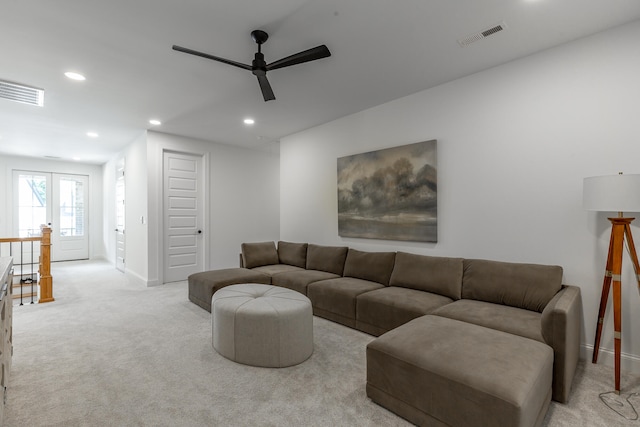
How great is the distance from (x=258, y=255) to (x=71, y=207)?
6730mm

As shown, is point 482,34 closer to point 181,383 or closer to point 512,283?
point 512,283

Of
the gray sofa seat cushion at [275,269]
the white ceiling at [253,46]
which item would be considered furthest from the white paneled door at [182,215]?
the gray sofa seat cushion at [275,269]

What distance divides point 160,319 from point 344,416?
2.61 metres

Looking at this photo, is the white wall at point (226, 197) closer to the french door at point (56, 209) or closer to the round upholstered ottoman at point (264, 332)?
the round upholstered ottoman at point (264, 332)

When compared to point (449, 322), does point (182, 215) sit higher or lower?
higher

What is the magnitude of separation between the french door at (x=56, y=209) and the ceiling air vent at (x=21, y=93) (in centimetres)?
516

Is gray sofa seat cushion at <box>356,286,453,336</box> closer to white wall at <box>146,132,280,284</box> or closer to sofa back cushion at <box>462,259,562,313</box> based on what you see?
sofa back cushion at <box>462,259,562,313</box>

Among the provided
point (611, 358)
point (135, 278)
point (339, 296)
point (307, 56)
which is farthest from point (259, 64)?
point (135, 278)

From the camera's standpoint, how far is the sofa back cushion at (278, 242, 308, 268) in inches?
185

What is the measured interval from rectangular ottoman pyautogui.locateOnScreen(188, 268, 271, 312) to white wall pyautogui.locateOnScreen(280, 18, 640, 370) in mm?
1881

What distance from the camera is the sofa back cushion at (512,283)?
2.49 m

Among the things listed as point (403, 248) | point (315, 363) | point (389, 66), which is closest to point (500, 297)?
point (403, 248)

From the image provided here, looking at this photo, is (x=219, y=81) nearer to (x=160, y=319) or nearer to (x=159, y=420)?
(x=160, y=319)

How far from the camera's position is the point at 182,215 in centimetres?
559
